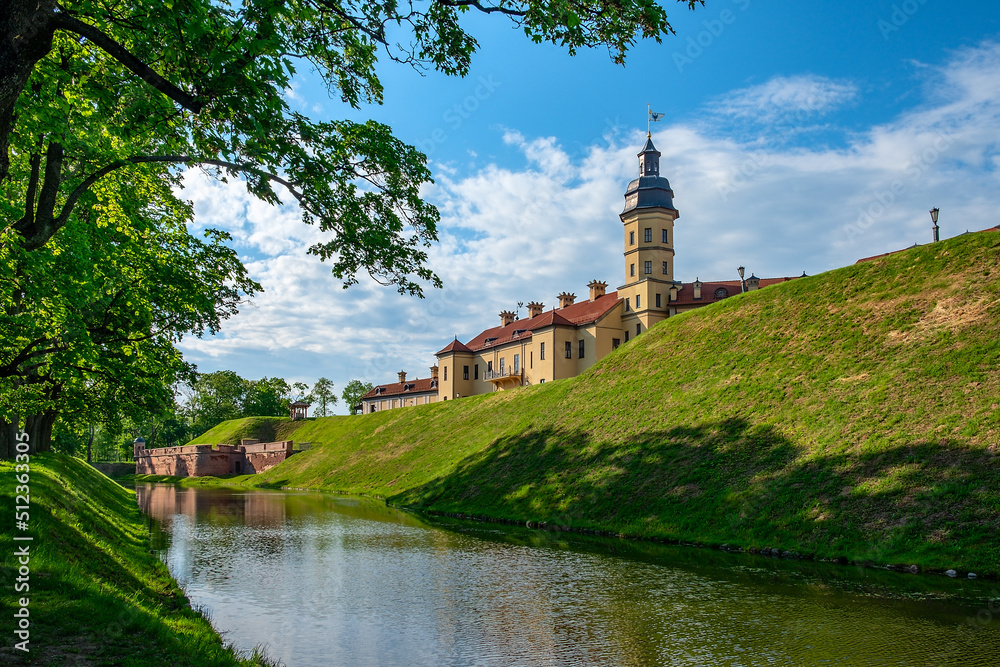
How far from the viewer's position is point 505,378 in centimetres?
7825

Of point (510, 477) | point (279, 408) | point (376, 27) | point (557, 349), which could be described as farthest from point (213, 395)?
point (376, 27)

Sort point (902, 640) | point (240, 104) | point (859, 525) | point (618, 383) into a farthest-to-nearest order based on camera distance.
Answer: point (618, 383), point (859, 525), point (902, 640), point (240, 104)

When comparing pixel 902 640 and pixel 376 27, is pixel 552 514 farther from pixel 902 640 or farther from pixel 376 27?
pixel 376 27

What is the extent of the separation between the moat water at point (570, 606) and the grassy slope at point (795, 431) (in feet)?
7.99

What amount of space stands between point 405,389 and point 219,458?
3637 cm

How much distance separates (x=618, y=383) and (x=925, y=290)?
18.5 meters

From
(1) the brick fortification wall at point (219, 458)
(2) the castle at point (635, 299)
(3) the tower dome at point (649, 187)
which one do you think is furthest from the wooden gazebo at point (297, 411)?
(3) the tower dome at point (649, 187)

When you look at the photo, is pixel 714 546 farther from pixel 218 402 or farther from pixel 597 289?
pixel 218 402

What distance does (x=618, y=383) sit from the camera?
141 feet

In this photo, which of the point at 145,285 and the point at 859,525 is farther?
the point at 859,525

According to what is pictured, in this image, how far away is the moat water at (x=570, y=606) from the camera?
11188mm

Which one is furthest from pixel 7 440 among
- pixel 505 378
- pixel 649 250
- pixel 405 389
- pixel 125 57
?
pixel 405 389

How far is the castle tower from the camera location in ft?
225

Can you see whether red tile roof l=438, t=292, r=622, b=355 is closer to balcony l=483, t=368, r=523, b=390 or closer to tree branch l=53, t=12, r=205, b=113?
balcony l=483, t=368, r=523, b=390
